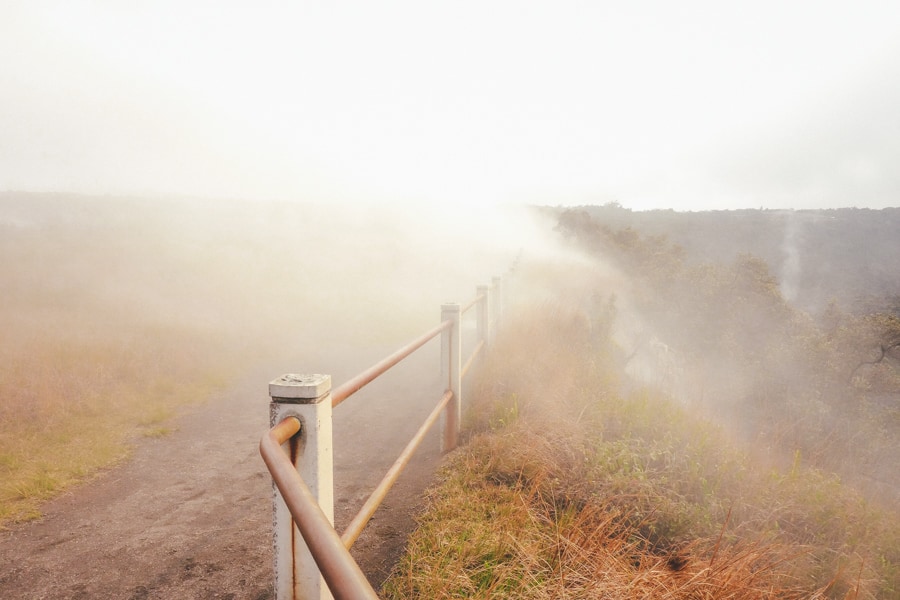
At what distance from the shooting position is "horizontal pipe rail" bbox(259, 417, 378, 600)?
2.31 feet

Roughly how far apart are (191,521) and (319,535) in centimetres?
353

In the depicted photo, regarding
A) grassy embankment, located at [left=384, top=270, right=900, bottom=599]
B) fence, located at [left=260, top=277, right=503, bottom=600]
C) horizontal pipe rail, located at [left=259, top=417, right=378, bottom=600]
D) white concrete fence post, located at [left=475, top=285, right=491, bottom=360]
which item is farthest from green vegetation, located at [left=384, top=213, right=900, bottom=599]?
horizontal pipe rail, located at [left=259, top=417, right=378, bottom=600]

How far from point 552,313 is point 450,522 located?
5443 millimetres

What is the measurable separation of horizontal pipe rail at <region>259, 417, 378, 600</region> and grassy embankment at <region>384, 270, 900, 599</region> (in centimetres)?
147

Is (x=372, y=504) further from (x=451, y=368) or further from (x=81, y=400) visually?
(x=81, y=400)

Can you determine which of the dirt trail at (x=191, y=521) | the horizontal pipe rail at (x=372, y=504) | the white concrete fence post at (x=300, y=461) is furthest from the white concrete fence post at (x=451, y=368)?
the white concrete fence post at (x=300, y=461)

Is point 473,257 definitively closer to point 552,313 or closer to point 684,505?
point 552,313

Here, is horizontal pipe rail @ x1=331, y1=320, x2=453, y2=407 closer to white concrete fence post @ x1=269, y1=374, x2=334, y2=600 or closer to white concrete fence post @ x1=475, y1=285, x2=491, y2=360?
white concrete fence post @ x1=269, y1=374, x2=334, y2=600

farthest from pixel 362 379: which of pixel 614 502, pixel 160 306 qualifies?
pixel 160 306

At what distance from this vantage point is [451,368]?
423 centimetres

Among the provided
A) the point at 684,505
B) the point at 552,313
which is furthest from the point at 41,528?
the point at 552,313

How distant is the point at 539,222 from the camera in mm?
36031

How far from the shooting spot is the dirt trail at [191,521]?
2.87m

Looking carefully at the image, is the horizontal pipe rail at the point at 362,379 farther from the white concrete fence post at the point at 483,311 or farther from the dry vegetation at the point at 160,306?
the dry vegetation at the point at 160,306
